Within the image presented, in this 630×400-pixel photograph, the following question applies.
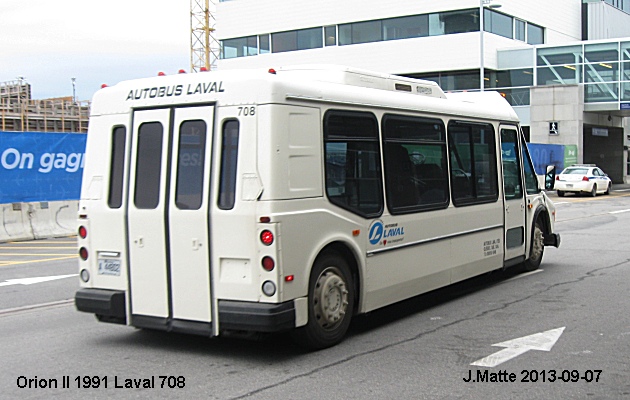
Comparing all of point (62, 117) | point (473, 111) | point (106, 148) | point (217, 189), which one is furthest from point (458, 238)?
point (62, 117)

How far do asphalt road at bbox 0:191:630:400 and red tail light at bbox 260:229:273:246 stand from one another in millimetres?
1067

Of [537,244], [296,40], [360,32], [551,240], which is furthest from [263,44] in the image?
[537,244]

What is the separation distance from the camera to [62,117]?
52.2 meters

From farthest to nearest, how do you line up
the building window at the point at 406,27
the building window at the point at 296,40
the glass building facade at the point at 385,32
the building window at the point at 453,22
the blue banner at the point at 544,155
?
the building window at the point at 296,40 < the building window at the point at 406,27 < the glass building facade at the point at 385,32 < the building window at the point at 453,22 < the blue banner at the point at 544,155

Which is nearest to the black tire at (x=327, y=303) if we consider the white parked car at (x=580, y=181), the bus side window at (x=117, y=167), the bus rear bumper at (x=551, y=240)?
Answer: the bus side window at (x=117, y=167)

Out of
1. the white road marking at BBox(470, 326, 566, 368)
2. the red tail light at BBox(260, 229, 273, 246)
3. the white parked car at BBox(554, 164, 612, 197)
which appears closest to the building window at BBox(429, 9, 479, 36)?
the white parked car at BBox(554, 164, 612, 197)

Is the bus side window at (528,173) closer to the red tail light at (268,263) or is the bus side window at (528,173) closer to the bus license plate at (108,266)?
the red tail light at (268,263)

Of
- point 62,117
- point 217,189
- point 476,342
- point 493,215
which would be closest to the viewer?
point 217,189

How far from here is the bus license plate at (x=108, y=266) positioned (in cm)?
737

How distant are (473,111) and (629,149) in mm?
51466

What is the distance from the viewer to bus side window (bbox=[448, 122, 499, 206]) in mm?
9477

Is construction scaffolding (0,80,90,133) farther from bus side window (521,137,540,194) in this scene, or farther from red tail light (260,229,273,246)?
red tail light (260,229,273,246)

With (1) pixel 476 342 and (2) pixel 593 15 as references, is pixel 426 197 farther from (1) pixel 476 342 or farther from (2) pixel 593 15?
(2) pixel 593 15

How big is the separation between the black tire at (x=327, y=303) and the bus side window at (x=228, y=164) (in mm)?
1007
